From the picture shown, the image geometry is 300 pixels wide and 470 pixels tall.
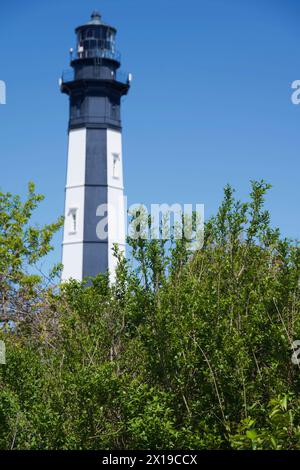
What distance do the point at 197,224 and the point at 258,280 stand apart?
1254 millimetres

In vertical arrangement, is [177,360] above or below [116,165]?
below

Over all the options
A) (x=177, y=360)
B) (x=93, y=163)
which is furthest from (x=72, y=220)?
(x=177, y=360)

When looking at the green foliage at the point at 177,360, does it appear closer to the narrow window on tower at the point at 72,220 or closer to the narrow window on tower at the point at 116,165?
the narrow window on tower at the point at 72,220

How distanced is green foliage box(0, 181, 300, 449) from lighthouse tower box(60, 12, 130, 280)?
27.1m

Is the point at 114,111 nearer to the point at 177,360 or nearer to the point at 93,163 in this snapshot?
the point at 93,163

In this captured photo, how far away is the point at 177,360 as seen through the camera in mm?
9984

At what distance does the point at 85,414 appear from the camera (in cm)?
1002

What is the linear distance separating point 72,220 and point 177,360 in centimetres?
3061

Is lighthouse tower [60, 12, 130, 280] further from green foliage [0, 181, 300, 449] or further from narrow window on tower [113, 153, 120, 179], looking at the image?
green foliage [0, 181, 300, 449]

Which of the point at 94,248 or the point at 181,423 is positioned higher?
the point at 94,248

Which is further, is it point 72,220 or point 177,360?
point 72,220

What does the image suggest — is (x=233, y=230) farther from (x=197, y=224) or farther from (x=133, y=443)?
(x=133, y=443)
